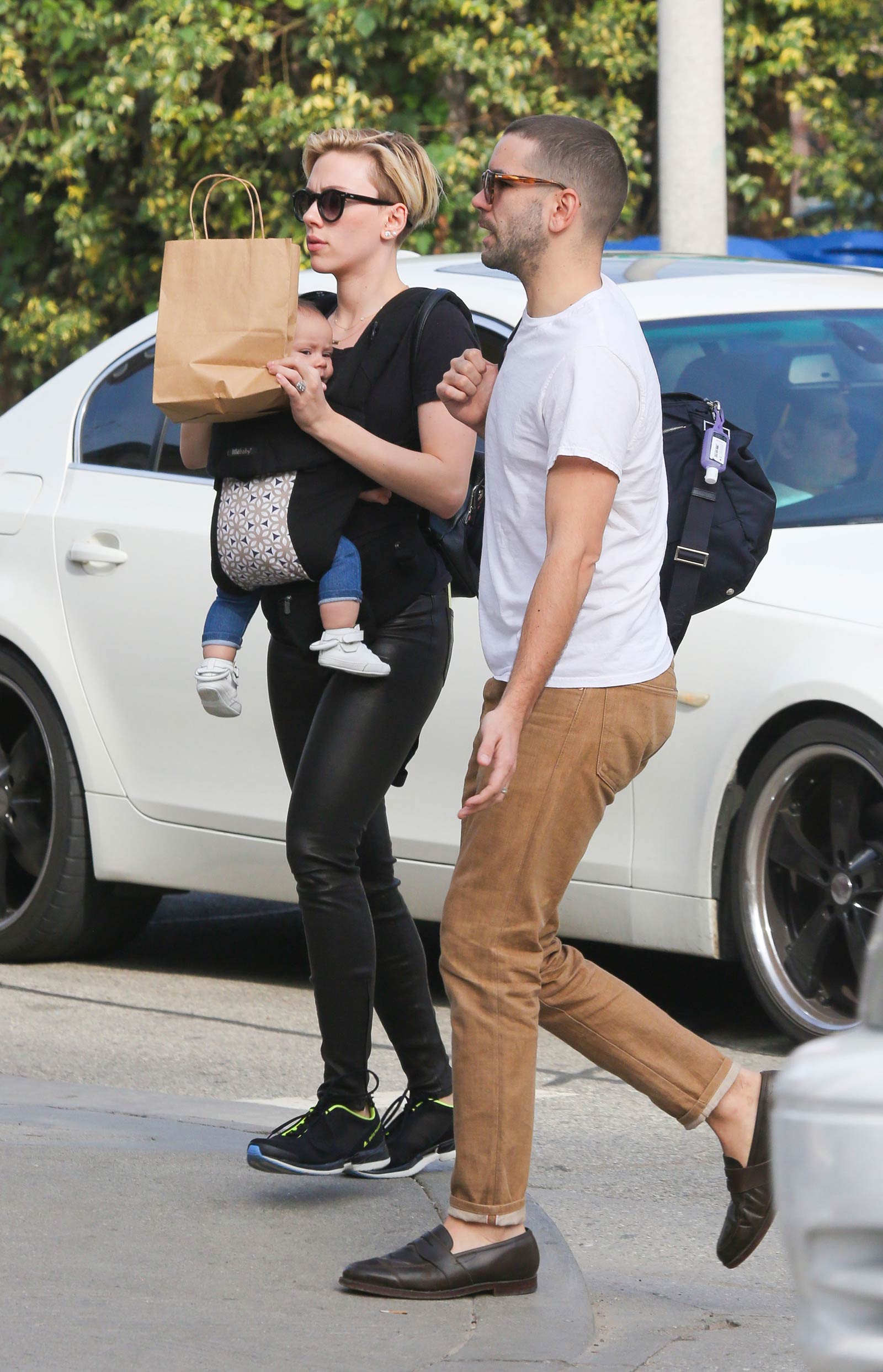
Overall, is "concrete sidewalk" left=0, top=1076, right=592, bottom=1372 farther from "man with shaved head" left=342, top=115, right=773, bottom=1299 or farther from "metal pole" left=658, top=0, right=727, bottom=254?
"metal pole" left=658, top=0, right=727, bottom=254

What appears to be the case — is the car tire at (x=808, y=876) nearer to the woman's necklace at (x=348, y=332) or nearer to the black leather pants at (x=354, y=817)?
the black leather pants at (x=354, y=817)

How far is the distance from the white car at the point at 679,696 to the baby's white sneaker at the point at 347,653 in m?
1.27

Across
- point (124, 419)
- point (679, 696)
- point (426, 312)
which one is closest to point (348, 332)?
point (426, 312)

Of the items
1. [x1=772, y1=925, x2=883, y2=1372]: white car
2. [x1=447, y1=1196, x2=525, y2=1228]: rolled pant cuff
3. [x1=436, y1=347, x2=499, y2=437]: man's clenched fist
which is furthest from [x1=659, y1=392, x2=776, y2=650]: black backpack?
[x1=772, y1=925, x2=883, y2=1372]: white car

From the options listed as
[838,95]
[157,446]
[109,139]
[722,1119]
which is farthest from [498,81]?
[722,1119]

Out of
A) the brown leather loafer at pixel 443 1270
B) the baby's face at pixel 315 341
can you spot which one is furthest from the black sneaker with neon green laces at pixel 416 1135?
the baby's face at pixel 315 341

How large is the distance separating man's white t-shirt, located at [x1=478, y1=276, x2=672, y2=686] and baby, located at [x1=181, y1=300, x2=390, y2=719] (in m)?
0.42

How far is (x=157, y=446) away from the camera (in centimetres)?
566

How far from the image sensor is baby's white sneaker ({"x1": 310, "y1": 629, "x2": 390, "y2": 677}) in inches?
144

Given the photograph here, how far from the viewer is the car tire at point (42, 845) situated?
5797mm

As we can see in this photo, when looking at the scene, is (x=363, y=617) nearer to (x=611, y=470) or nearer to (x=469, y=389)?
(x=469, y=389)

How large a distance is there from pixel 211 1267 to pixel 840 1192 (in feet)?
4.93

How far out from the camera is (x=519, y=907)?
10.6 feet

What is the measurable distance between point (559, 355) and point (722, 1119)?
1227 millimetres
